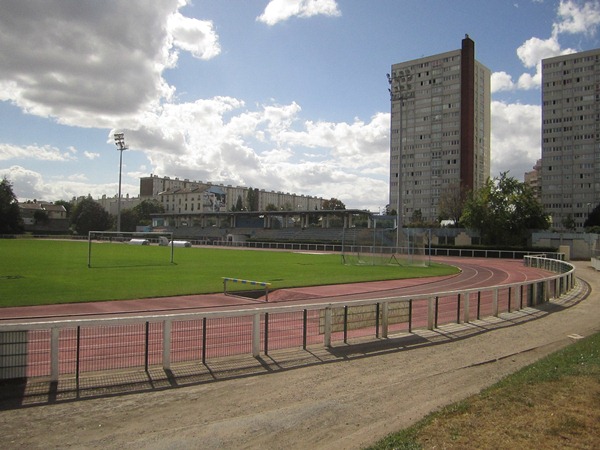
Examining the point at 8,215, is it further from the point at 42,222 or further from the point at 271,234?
the point at 271,234

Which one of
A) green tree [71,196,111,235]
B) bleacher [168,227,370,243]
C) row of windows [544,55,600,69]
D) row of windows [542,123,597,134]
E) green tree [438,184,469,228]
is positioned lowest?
bleacher [168,227,370,243]

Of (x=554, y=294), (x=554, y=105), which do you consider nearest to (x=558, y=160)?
(x=554, y=105)

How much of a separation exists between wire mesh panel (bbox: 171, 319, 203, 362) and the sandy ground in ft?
5.03

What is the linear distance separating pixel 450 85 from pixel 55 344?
106m

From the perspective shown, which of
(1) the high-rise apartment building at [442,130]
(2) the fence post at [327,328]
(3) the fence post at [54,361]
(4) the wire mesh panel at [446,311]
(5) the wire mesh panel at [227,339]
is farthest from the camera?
(1) the high-rise apartment building at [442,130]

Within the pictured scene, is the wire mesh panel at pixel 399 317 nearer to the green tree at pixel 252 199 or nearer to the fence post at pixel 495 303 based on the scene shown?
the fence post at pixel 495 303

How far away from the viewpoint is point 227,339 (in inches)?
395

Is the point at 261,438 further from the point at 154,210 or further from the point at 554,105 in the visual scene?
the point at 154,210

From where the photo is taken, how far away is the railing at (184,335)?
7535 mm

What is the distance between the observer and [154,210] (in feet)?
475

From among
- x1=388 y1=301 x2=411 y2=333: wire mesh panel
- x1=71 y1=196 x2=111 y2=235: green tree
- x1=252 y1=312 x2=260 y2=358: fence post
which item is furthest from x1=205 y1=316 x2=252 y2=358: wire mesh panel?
x1=71 y1=196 x2=111 y2=235: green tree

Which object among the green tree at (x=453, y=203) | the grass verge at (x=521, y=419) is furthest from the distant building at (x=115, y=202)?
the grass verge at (x=521, y=419)

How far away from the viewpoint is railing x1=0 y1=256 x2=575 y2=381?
7535 millimetres

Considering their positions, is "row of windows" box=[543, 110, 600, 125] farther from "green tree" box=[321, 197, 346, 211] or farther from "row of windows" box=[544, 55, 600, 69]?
"green tree" box=[321, 197, 346, 211]
